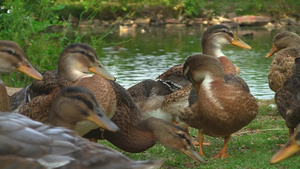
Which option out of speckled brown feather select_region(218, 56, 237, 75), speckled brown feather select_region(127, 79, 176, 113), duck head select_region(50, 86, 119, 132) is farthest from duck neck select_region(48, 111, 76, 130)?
speckled brown feather select_region(218, 56, 237, 75)

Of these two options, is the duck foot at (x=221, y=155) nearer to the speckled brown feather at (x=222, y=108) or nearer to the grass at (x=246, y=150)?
the grass at (x=246, y=150)

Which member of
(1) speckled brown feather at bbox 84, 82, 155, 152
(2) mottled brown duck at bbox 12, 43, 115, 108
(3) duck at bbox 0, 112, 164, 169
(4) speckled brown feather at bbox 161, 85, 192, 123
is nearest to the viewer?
(3) duck at bbox 0, 112, 164, 169

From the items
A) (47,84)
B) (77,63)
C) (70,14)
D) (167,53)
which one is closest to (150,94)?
(77,63)

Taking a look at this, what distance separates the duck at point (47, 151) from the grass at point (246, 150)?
2426 millimetres

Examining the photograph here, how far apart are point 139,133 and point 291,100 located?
1715mm

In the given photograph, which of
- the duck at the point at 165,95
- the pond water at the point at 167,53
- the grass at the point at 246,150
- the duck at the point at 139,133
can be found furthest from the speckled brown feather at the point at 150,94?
the pond water at the point at 167,53

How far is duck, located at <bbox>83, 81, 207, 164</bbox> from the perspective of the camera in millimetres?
5682

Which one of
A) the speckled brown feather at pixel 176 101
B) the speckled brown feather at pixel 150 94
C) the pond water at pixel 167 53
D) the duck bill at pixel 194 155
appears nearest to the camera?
the duck bill at pixel 194 155

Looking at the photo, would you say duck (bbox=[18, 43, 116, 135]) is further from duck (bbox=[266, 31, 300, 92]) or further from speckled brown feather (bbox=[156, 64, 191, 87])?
duck (bbox=[266, 31, 300, 92])

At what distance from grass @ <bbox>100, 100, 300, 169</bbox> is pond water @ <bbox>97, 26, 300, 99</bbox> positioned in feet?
9.99

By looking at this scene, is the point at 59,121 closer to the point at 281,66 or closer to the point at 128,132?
the point at 128,132

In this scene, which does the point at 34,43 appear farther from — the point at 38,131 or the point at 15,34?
the point at 38,131

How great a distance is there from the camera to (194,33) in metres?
21.7

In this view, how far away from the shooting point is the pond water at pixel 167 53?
12734mm
